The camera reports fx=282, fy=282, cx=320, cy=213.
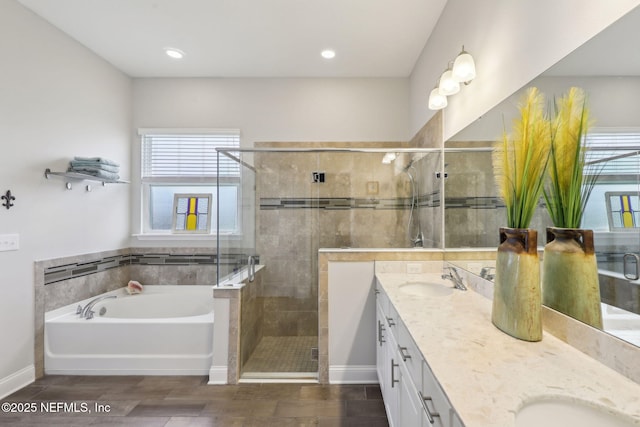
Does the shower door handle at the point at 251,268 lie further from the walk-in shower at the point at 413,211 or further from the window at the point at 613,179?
the window at the point at 613,179

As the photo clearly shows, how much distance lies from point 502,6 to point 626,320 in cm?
155

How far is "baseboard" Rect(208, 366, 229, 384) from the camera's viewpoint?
224 cm

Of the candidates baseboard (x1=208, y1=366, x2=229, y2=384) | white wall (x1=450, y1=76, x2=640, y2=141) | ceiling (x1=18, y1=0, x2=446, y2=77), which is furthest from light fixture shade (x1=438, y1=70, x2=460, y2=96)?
baseboard (x1=208, y1=366, x2=229, y2=384)

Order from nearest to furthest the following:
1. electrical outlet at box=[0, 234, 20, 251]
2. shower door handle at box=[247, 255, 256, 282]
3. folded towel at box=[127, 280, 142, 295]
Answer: electrical outlet at box=[0, 234, 20, 251] → shower door handle at box=[247, 255, 256, 282] → folded towel at box=[127, 280, 142, 295]

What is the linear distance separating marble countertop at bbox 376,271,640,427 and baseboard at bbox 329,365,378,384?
128cm

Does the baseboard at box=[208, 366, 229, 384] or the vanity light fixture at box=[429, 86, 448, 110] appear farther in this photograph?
the baseboard at box=[208, 366, 229, 384]

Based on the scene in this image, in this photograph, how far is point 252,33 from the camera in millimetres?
2539

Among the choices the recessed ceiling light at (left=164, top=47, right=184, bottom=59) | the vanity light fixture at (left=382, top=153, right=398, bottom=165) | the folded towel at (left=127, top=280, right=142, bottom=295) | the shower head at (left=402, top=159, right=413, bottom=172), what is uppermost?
the recessed ceiling light at (left=164, top=47, right=184, bottom=59)

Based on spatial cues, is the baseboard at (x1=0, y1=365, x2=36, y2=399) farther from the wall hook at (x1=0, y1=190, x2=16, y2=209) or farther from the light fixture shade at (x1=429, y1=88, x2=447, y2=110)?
the light fixture shade at (x1=429, y1=88, x2=447, y2=110)

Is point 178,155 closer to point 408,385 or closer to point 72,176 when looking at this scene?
point 72,176

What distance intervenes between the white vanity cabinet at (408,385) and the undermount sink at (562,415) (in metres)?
0.18

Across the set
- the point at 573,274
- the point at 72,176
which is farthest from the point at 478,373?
the point at 72,176

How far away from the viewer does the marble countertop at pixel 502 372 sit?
666mm

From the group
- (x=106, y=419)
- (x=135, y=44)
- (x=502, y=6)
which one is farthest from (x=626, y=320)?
(x=135, y=44)
